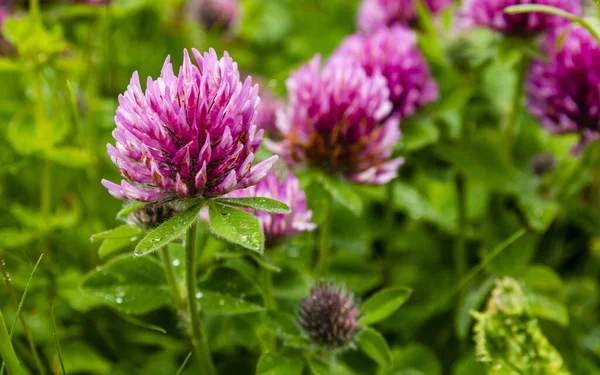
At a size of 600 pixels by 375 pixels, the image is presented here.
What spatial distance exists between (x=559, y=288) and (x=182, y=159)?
1.32 metres

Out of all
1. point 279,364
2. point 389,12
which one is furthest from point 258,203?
point 389,12

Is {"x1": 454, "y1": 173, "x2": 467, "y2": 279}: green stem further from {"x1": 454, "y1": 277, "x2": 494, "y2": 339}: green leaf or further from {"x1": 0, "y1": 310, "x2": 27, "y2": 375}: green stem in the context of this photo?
{"x1": 0, "y1": 310, "x2": 27, "y2": 375}: green stem

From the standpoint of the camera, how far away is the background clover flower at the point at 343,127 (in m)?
1.51

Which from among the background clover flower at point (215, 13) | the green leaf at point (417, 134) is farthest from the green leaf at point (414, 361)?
the background clover flower at point (215, 13)

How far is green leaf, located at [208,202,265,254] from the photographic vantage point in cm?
99

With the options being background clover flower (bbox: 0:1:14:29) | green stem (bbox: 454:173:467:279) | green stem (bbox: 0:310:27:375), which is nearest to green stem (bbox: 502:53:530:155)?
green stem (bbox: 454:173:467:279)

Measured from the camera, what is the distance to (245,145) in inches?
41.5

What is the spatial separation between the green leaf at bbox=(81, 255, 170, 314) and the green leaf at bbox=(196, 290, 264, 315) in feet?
0.26

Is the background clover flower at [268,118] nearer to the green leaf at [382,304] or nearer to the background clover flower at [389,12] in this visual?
the background clover flower at [389,12]

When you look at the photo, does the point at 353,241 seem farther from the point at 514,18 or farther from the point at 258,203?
the point at 258,203

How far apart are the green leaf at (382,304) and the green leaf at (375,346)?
0.08ft

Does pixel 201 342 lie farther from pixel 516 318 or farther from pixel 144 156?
pixel 516 318

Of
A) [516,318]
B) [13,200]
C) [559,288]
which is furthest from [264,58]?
[516,318]

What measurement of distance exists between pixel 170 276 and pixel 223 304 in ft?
0.37
